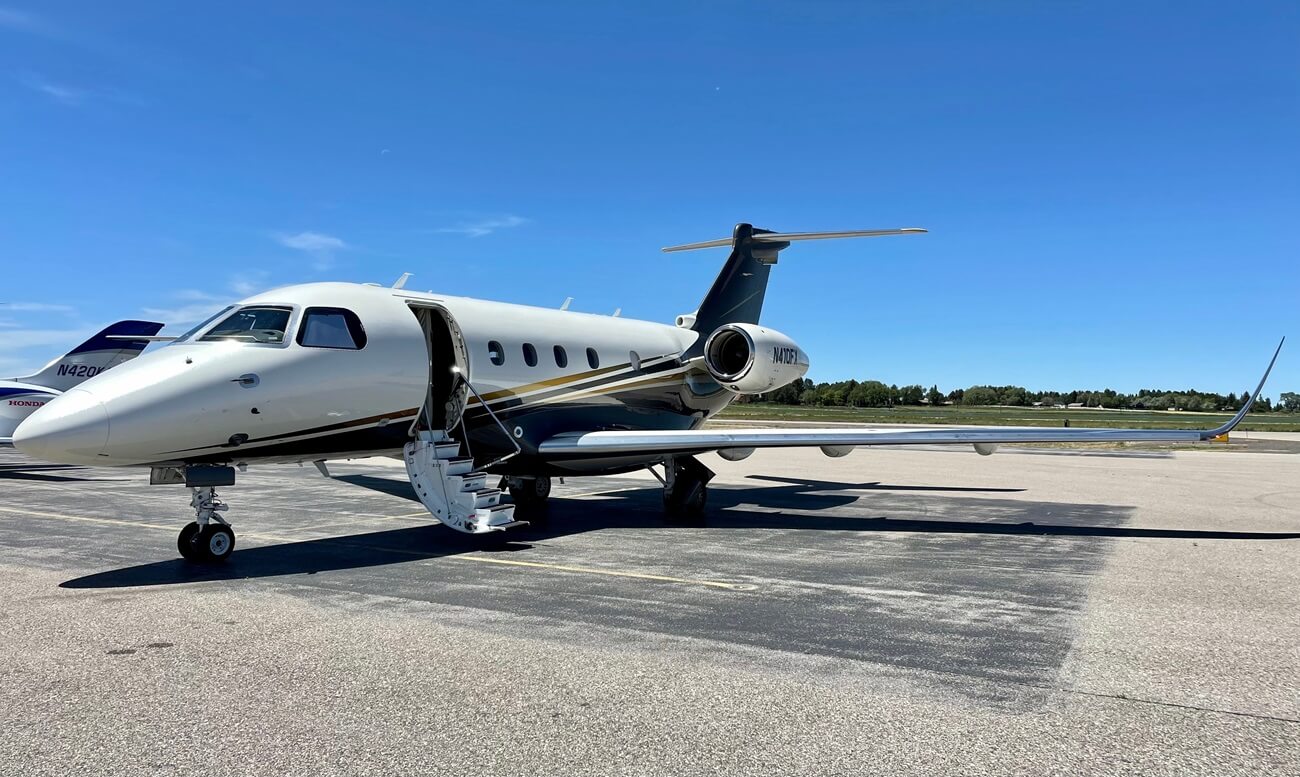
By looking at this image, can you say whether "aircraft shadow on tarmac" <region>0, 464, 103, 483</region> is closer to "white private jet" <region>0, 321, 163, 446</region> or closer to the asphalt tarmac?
"white private jet" <region>0, 321, 163, 446</region>

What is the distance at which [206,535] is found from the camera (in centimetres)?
946

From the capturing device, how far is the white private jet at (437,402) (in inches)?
350

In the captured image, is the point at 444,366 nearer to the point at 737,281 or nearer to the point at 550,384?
the point at 550,384

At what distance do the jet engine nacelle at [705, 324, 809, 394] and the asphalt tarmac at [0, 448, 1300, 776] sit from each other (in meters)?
3.81

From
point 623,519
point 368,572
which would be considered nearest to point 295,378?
point 368,572

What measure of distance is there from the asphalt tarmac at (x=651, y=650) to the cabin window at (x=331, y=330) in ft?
8.11

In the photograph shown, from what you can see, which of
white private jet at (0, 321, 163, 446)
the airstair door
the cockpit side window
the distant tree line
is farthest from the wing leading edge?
the distant tree line

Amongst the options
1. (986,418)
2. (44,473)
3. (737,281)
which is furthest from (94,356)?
(986,418)

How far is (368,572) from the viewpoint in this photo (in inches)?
356

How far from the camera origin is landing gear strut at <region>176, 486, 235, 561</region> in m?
9.43

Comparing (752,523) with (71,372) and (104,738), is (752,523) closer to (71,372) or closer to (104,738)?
(104,738)

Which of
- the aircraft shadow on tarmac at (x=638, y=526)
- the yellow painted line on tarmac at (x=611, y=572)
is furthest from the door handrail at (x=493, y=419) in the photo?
the yellow painted line on tarmac at (x=611, y=572)

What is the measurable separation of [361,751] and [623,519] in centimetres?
1019

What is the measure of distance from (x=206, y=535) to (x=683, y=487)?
777cm
